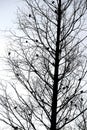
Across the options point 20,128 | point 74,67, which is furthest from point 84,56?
point 20,128

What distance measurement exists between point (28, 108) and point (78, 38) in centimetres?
253

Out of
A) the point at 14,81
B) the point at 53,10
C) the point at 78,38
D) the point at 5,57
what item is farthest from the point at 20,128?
the point at 53,10

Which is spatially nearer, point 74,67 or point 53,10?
point 74,67

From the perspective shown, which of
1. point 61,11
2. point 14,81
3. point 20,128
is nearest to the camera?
point 20,128

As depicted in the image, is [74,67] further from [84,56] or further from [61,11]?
[61,11]

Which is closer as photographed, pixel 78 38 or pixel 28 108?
pixel 28 108

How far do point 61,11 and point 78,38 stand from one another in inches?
40.8

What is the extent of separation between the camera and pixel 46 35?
661 cm

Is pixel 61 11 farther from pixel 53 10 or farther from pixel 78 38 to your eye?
pixel 78 38

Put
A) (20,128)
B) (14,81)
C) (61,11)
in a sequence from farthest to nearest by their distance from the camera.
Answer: (61,11)
(14,81)
(20,128)

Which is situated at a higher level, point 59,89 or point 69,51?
point 69,51

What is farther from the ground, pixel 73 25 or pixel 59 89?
pixel 73 25

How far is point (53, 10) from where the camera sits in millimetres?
6902

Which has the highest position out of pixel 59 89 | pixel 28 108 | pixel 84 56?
pixel 84 56
